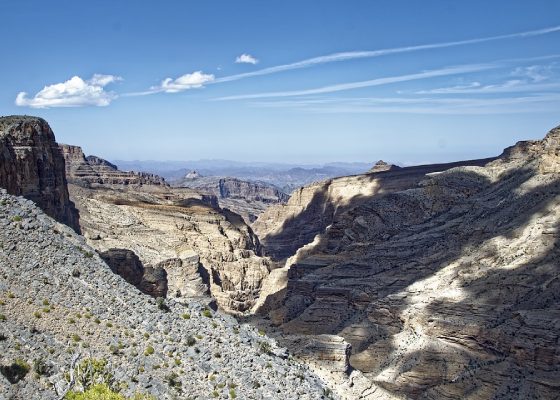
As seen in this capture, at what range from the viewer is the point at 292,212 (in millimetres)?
147625

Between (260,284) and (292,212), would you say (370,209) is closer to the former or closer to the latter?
(260,284)

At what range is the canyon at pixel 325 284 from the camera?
26359 millimetres

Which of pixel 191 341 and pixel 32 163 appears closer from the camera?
pixel 191 341

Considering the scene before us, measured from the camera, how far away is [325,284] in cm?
6694

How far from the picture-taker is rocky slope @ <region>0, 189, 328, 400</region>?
896 inches

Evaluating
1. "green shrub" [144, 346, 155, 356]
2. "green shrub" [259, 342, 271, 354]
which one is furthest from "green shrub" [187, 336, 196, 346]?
"green shrub" [259, 342, 271, 354]

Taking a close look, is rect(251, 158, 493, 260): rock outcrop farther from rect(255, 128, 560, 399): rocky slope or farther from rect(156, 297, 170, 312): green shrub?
rect(156, 297, 170, 312): green shrub

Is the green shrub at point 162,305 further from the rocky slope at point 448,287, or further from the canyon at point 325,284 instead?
the rocky slope at point 448,287

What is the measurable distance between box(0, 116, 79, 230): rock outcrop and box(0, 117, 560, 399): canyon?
17 cm

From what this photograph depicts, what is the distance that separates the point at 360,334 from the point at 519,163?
107 ft

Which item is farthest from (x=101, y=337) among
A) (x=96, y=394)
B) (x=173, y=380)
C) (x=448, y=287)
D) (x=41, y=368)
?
(x=448, y=287)

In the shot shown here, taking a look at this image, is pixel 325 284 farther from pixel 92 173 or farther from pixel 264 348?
pixel 92 173

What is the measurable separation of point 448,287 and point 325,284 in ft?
42.3

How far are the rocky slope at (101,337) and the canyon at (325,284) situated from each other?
0.25 feet
